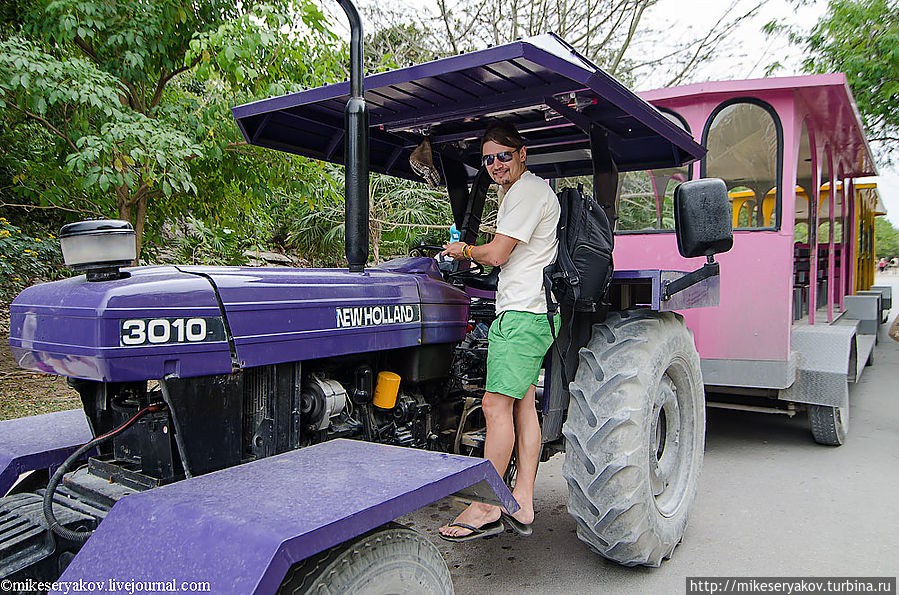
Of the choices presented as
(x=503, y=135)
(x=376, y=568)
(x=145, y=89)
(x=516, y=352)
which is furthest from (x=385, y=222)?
(x=376, y=568)

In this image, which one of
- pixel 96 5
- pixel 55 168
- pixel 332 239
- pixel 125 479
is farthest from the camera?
pixel 332 239

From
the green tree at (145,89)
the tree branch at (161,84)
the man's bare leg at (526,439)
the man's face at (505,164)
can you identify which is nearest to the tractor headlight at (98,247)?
the man's face at (505,164)

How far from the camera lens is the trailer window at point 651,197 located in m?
5.65

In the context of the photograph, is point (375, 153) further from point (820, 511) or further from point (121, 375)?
point (820, 511)

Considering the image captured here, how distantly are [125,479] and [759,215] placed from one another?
4.85 m

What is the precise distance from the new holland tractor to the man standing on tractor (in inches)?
8.0

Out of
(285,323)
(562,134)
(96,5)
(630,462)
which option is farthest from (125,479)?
(96,5)

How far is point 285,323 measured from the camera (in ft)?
7.79

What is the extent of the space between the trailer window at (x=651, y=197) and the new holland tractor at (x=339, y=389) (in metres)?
1.76

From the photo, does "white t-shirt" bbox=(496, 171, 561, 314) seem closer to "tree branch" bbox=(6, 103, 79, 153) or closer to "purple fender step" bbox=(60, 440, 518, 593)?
"purple fender step" bbox=(60, 440, 518, 593)

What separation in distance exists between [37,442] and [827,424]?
17.5 ft

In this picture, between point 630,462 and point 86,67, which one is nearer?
point 630,462

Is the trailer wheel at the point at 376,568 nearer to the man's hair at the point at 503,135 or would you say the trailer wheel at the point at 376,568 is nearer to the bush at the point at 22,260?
the man's hair at the point at 503,135

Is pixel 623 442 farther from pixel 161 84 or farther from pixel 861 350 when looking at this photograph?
pixel 861 350
